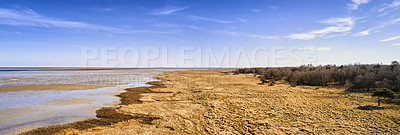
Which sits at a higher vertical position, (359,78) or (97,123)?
(359,78)

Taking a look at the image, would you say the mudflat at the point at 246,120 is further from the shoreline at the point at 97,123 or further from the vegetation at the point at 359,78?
the vegetation at the point at 359,78

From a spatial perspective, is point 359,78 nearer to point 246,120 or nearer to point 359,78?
point 359,78

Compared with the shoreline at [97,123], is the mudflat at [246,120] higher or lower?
higher

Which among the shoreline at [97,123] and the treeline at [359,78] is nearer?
the shoreline at [97,123]

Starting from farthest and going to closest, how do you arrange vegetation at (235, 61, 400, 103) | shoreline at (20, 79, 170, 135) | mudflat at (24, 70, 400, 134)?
1. vegetation at (235, 61, 400, 103)
2. shoreline at (20, 79, 170, 135)
3. mudflat at (24, 70, 400, 134)

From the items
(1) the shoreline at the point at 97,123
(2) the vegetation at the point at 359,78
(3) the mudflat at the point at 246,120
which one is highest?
(2) the vegetation at the point at 359,78

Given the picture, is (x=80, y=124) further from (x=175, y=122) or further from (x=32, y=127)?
(x=175, y=122)

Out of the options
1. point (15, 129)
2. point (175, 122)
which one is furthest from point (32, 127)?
point (175, 122)

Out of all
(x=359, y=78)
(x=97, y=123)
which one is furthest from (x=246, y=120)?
Result: (x=359, y=78)

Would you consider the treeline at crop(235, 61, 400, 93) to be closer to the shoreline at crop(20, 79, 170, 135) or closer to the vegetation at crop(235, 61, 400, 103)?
the vegetation at crop(235, 61, 400, 103)

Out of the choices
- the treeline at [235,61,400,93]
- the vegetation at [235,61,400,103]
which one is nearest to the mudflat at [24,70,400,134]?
the vegetation at [235,61,400,103]

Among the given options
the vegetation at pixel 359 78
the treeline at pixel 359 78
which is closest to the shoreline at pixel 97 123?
the vegetation at pixel 359 78

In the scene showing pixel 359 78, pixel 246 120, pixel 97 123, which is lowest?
pixel 97 123

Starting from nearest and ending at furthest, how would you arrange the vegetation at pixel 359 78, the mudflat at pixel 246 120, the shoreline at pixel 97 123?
the mudflat at pixel 246 120, the shoreline at pixel 97 123, the vegetation at pixel 359 78
